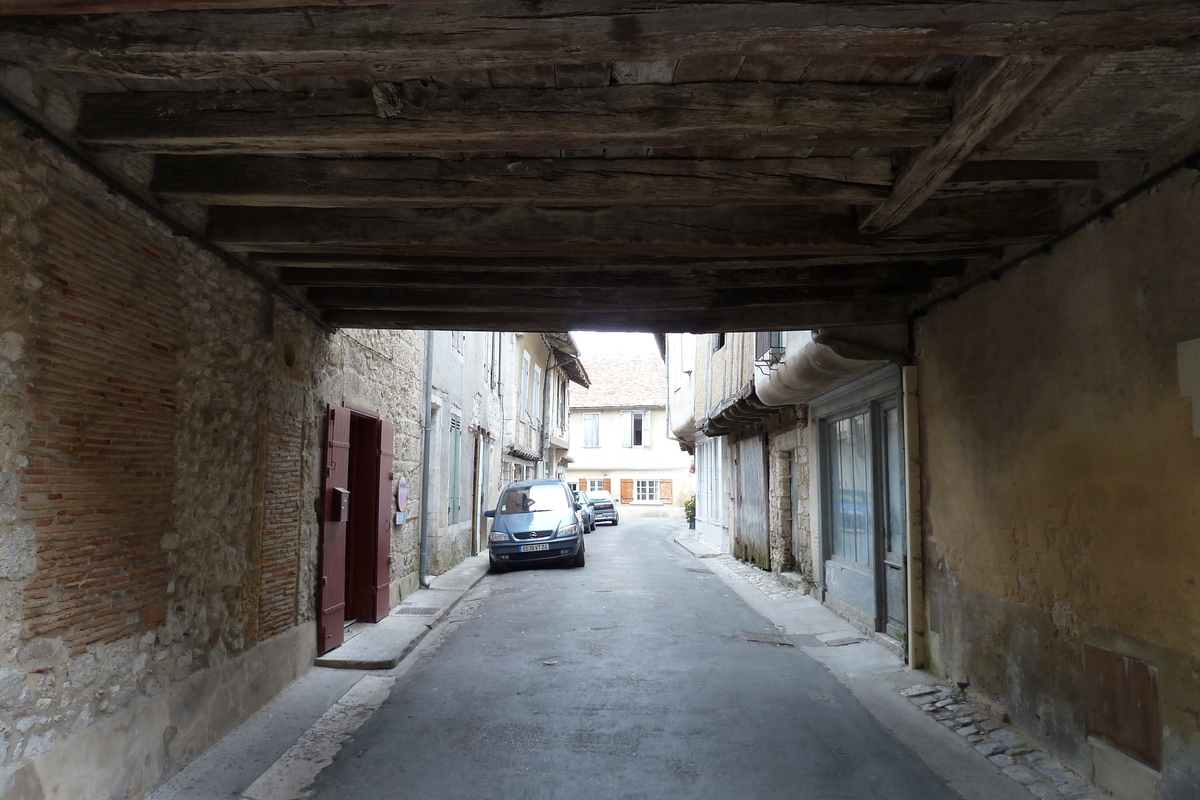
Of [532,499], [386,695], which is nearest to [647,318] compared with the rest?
[386,695]

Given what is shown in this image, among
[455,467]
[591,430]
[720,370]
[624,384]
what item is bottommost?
[455,467]

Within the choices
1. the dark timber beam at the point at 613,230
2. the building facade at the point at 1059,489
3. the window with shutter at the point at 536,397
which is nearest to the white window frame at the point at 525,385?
the window with shutter at the point at 536,397

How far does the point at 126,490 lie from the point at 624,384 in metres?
39.8

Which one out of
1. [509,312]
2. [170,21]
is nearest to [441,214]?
[170,21]

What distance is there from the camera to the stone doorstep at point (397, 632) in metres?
6.81

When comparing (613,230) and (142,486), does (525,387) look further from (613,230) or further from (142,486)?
(142,486)

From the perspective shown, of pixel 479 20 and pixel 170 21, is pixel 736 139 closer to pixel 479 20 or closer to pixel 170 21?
pixel 479 20

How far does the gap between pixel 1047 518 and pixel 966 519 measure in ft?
3.68

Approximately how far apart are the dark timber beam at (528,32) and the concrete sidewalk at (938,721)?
375cm

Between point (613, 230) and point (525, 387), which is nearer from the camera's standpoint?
point (613, 230)

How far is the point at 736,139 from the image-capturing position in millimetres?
3430

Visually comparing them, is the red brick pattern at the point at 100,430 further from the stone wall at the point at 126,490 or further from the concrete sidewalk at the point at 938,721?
the concrete sidewalk at the point at 938,721

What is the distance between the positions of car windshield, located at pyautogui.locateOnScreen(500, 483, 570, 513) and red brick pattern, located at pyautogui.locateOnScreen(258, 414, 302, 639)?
335 inches

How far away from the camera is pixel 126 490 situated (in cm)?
396
